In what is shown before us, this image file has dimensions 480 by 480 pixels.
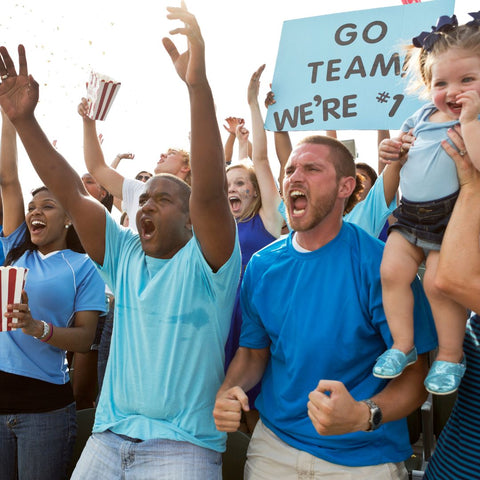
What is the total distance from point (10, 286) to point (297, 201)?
1.35 metres

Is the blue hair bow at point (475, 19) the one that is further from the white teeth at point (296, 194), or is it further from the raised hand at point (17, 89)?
the raised hand at point (17, 89)

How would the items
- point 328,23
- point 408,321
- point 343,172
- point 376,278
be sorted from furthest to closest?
point 328,23
point 343,172
point 376,278
point 408,321

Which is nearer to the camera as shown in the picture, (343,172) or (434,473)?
(434,473)

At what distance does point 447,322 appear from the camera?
73.2 inches

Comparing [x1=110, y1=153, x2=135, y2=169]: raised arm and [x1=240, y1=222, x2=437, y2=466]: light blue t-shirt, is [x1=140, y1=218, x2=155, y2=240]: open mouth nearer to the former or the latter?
[x1=240, y1=222, x2=437, y2=466]: light blue t-shirt

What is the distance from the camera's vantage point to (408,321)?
6.10 ft

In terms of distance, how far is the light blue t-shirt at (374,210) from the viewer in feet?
8.87

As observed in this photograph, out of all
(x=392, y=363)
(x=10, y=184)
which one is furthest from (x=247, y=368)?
(x=10, y=184)

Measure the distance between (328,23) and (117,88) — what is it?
1521mm

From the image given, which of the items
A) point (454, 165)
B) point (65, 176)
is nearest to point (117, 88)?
point (65, 176)

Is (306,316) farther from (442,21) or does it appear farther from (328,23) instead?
(328,23)

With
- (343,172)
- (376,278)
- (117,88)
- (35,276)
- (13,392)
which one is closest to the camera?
(376,278)

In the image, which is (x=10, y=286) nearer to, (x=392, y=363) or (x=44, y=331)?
(x=44, y=331)

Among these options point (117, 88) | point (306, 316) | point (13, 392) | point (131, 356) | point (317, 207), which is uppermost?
point (117, 88)
